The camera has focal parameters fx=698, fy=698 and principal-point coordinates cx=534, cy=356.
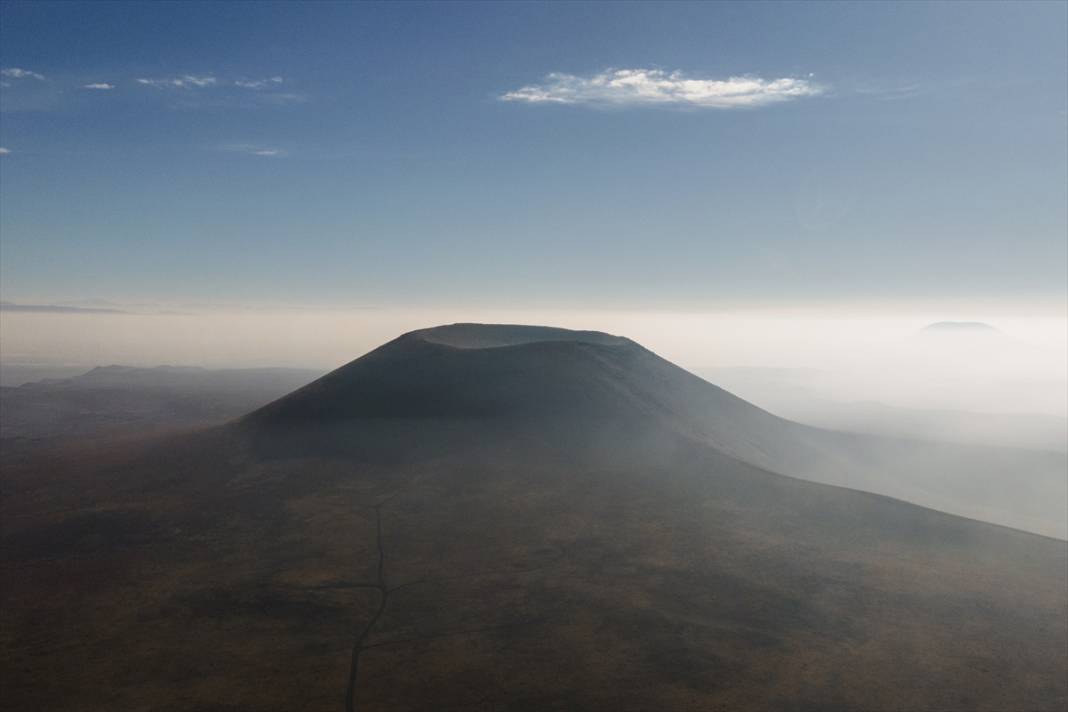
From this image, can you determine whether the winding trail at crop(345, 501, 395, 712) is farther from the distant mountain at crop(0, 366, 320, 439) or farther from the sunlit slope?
the distant mountain at crop(0, 366, 320, 439)

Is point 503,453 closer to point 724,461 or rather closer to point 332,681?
point 724,461

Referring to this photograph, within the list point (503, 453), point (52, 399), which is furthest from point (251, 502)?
point (52, 399)

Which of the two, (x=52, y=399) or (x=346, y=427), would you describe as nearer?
(x=346, y=427)

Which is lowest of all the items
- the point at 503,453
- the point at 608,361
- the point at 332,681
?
the point at 332,681


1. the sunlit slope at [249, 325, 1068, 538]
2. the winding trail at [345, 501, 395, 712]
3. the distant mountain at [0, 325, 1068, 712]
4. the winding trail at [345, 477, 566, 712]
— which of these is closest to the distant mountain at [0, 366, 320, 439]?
the sunlit slope at [249, 325, 1068, 538]

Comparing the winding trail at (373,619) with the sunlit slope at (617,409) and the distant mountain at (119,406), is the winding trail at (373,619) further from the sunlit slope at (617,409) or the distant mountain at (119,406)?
the distant mountain at (119,406)

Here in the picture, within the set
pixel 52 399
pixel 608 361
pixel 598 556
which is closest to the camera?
pixel 598 556

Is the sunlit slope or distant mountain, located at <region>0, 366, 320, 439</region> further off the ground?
the sunlit slope
